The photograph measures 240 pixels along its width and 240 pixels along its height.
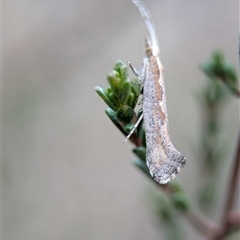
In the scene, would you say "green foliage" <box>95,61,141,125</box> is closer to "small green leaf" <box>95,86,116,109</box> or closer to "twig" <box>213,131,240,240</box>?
"small green leaf" <box>95,86,116,109</box>

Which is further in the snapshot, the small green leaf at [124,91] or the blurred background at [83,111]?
the blurred background at [83,111]

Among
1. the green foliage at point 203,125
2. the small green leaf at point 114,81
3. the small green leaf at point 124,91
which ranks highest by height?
the small green leaf at point 114,81

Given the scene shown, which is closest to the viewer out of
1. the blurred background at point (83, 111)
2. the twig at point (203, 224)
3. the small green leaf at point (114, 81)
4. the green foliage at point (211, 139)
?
the small green leaf at point (114, 81)

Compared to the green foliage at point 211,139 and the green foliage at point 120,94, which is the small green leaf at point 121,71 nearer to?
the green foliage at point 120,94

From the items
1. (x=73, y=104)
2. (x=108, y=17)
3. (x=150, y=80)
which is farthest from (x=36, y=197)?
(x=150, y=80)

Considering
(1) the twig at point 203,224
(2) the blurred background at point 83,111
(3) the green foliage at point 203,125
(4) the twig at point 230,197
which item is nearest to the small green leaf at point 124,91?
(3) the green foliage at point 203,125

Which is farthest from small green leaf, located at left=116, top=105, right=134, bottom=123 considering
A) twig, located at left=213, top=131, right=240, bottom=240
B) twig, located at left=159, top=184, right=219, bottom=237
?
twig, located at left=159, top=184, right=219, bottom=237

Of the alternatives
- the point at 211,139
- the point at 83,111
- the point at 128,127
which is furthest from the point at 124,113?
the point at 83,111
